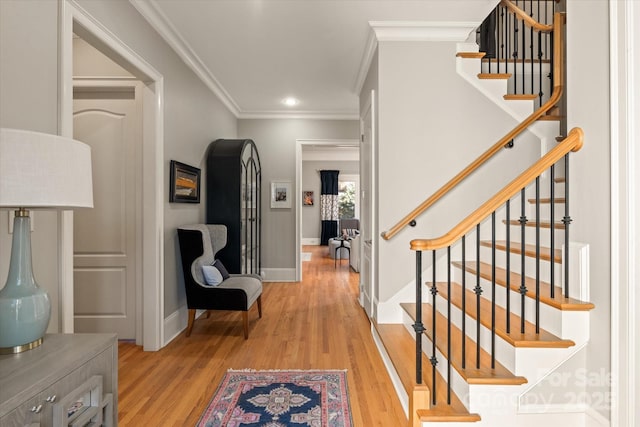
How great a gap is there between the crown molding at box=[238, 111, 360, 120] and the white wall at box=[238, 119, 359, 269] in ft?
0.22

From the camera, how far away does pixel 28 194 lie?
3.35ft

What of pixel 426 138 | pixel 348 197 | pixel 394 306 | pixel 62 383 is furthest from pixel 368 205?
pixel 348 197

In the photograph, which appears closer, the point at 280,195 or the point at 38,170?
the point at 38,170

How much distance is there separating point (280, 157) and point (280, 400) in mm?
4110

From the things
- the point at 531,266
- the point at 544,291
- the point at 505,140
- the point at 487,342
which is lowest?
the point at 487,342

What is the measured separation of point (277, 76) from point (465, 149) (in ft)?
7.58

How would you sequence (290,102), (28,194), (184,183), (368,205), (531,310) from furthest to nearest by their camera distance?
(290,102) < (368,205) < (184,183) < (531,310) < (28,194)

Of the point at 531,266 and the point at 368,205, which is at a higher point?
the point at 368,205

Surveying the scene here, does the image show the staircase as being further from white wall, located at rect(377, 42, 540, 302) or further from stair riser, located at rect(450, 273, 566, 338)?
white wall, located at rect(377, 42, 540, 302)

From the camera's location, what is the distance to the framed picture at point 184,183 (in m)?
3.22

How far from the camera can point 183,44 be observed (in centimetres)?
330

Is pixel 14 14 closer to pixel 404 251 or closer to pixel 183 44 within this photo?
pixel 183 44

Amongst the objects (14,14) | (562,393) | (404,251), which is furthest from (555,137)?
(14,14)

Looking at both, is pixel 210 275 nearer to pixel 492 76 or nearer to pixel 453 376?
pixel 453 376
